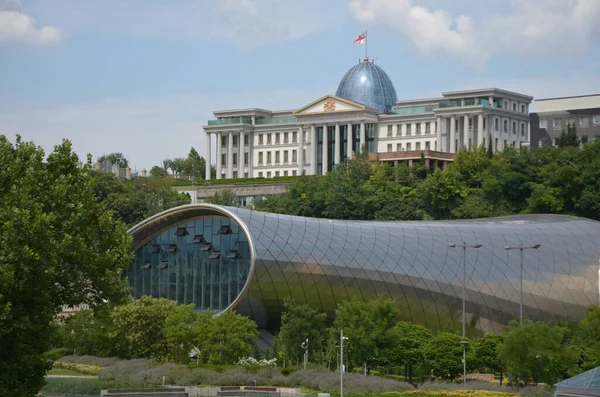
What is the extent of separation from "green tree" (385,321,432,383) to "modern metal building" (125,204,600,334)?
41.0 ft

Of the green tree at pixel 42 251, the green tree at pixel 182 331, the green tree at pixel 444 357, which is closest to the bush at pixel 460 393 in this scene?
the green tree at pixel 444 357

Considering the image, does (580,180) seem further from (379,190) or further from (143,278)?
(143,278)

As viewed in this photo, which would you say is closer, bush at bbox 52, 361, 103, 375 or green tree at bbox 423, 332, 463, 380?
green tree at bbox 423, 332, 463, 380

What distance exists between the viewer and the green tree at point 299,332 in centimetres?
8694

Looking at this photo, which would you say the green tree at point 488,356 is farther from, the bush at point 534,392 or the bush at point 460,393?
the bush at point 460,393

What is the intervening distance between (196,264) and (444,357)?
2629 centimetres

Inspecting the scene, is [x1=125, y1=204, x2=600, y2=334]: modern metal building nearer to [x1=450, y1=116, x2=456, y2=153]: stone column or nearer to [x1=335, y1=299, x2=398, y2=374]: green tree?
[x1=335, y1=299, x2=398, y2=374]: green tree

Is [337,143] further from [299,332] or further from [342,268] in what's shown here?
[299,332]

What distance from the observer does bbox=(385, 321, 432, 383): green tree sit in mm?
84125

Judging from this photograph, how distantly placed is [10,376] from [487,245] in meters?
61.0

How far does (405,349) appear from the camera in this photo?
84.9m

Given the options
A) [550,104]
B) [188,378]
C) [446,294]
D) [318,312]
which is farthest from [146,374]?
[550,104]

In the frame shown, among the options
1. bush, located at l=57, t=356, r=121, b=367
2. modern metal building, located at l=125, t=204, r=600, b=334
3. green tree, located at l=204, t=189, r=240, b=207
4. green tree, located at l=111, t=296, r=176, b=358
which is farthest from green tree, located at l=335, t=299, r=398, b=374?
green tree, located at l=204, t=189, r=240, b=207

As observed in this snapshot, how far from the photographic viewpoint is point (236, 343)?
86.2 meters
